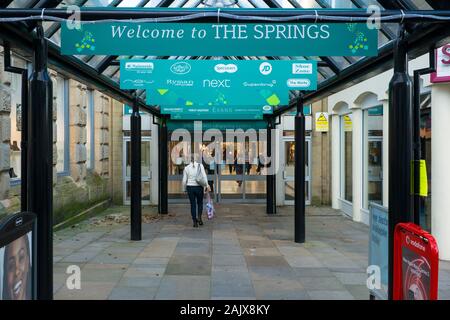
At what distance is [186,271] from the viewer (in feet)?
21.1

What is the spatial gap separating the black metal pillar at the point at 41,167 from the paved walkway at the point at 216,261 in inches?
36.7

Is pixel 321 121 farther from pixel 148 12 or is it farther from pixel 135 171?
pixel 148 12

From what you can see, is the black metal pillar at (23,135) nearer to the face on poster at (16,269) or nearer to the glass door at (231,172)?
the face on poster at (16,269)

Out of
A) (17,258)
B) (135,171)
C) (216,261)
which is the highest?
(135,171)

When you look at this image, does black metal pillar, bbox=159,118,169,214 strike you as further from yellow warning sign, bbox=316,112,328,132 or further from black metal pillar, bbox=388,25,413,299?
black metal pillar, bbox=388,25,413,299

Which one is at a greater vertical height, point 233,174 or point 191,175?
point 191,175

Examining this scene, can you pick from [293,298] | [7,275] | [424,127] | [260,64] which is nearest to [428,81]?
[424,127]

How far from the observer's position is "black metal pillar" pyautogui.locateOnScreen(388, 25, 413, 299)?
4.21 metres

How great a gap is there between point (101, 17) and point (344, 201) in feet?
35.1

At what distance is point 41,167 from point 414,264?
3.41 metres

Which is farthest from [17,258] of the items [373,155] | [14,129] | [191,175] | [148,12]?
[373,155]

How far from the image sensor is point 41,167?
4.40 m

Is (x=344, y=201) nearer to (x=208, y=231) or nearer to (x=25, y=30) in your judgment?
(x=208, y=231)

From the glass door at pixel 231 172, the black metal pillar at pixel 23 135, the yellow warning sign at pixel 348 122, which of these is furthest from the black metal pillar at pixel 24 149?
the glass door at pixel 231 172
